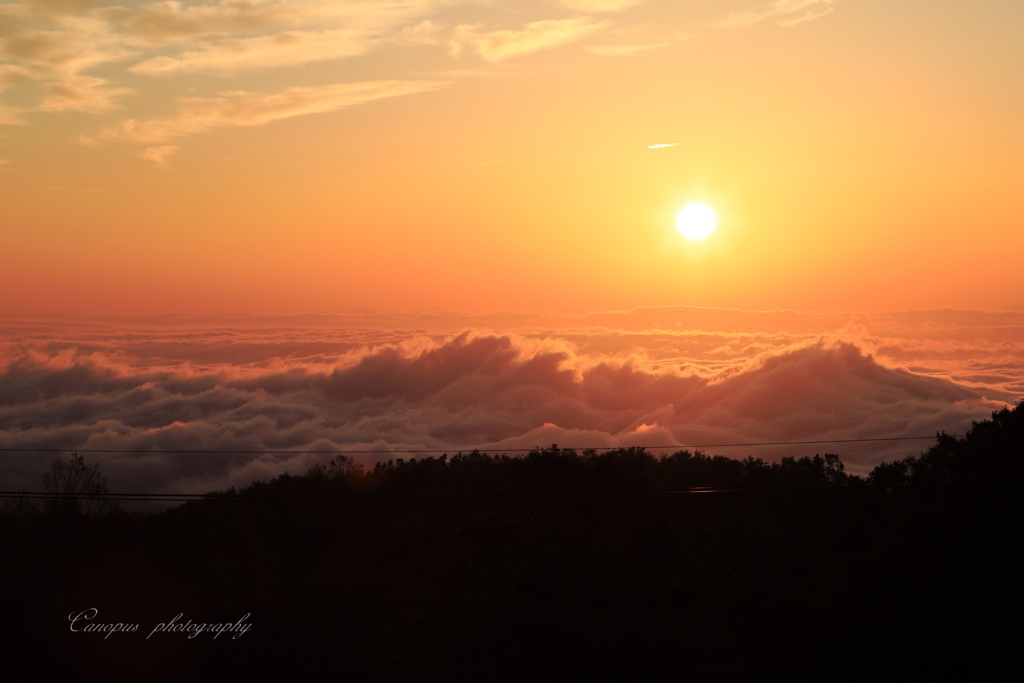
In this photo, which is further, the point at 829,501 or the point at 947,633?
the point at 829,501

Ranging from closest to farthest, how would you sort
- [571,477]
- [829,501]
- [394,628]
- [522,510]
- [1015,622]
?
[1015,622] → [394,628] → [522,510] → [829,501] → [571,477]

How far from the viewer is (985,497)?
40.6 metres

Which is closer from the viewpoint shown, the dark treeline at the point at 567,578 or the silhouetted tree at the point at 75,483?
the dark treeline at the point at 567,578

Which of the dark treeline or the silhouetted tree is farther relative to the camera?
the silhouetted tree

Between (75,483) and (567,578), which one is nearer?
(567,578)

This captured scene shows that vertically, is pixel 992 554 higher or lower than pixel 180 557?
higher

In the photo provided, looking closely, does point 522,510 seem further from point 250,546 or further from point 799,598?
point 250,546

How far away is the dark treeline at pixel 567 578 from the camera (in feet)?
131

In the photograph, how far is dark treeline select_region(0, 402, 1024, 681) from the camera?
3984cm

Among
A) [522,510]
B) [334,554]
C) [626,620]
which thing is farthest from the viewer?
[334,554]

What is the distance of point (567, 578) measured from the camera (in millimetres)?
45562

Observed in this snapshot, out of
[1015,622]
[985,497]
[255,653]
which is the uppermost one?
[985,497]

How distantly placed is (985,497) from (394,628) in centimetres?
2980

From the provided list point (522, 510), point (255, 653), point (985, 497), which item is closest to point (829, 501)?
point (522, 510)
